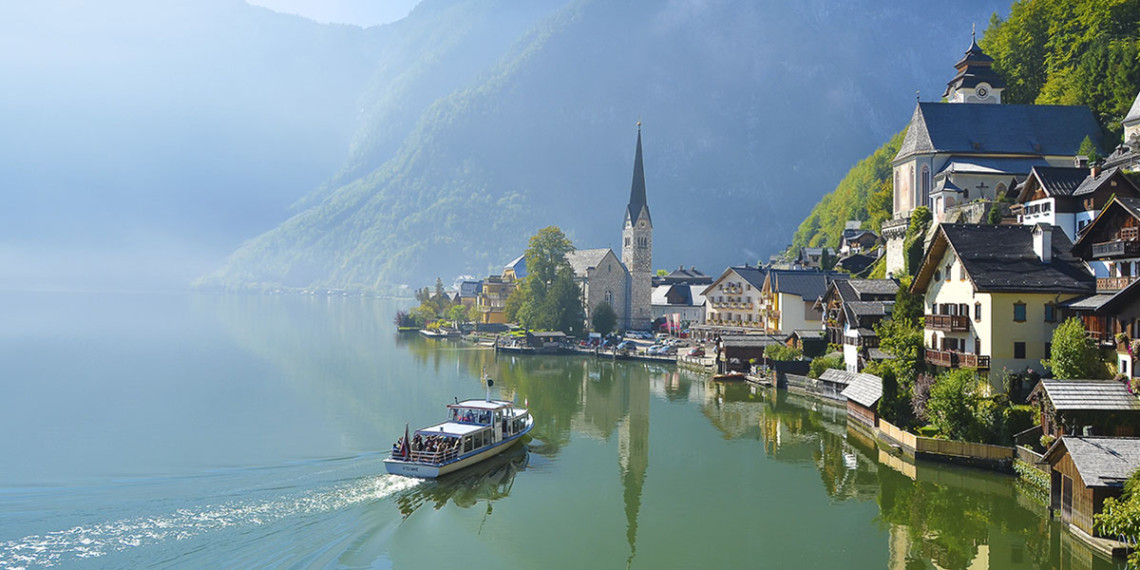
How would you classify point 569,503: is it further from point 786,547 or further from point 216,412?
point 216,412

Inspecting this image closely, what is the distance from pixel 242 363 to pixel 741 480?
4862 centimetres

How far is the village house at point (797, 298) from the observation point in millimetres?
71438

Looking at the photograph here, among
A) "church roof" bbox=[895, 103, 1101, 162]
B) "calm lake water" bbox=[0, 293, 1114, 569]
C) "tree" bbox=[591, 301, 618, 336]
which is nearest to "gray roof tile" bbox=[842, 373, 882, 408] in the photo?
"calm lake water" bbox=[0, 293, 1114, 569]

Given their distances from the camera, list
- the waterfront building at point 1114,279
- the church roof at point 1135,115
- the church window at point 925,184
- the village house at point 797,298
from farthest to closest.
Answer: the village house at point 797,298 → the church window at point 925,184 → the church roof at point 1135,115 → the waterfront building at point 1114,279

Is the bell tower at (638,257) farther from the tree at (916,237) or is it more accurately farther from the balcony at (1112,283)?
the balcony at (1112,283)

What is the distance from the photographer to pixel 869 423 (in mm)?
40281

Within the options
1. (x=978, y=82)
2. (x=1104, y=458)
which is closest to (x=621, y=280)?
(x=978, y=82)

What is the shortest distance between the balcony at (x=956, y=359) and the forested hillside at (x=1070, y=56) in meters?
37.8

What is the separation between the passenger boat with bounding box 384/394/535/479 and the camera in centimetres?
3048

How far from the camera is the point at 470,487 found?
100 ft

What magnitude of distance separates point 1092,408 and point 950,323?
918 cm

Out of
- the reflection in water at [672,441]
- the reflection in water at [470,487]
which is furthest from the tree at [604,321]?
the reflection in water at [470,487]

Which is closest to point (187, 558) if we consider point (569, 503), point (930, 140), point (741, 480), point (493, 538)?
point (493, 538)

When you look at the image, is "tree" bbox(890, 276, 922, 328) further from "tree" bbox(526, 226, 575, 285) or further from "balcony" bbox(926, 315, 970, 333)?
"tree" bbox(526, 226, 575, 285)
